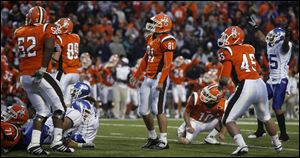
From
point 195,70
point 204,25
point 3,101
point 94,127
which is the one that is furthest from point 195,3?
point 94,127

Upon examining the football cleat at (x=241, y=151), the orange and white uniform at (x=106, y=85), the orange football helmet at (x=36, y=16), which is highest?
the orange football helmet at (x=36, y=16)

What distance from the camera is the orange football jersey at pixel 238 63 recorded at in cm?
922

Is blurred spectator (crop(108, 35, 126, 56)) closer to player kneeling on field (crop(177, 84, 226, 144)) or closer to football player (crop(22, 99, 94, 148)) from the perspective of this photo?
player kneeling on field (crop(177, 84, 226, 144))

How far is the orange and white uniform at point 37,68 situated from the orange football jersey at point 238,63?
80.2 inches

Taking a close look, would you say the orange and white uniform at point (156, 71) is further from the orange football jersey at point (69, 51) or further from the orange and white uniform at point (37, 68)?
the orange football jersey at point (69, 51)

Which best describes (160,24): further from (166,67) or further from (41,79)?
(41,79)

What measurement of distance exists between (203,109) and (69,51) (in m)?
2.31

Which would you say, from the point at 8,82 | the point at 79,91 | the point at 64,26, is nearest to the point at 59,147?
the point at 79,91

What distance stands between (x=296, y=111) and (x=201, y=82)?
9.31 feet

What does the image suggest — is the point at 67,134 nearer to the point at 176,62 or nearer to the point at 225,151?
the point at 225,151

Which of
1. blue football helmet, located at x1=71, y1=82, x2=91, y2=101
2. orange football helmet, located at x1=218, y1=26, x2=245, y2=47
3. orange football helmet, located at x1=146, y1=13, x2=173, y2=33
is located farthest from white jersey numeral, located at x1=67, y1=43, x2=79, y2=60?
orange football helmet, located at x1=218, y1=26, x2=245, y2=47

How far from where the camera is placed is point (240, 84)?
30.3 feet

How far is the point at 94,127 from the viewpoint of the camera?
10.4 m

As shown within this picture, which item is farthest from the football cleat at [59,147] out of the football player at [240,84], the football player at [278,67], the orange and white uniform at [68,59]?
the football player at [278,67]
